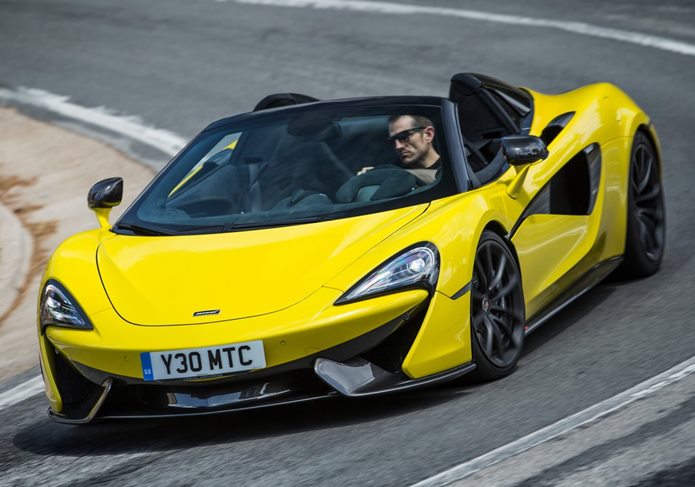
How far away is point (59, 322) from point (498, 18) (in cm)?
1268

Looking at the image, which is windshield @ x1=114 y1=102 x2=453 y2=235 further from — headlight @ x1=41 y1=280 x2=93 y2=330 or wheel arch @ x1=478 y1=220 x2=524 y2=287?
headlight @ x1=41 y1=280 x2=93 y2=330

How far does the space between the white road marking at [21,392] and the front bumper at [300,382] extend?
4.37 ft

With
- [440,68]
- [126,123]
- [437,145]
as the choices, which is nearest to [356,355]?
[437,145]

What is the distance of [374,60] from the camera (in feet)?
51.0

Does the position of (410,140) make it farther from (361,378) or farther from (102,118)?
(102,118)

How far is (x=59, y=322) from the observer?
17.9ft

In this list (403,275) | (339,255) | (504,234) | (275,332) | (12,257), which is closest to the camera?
(275,332)

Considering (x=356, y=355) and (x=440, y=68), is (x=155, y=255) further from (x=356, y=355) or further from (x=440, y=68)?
(x=440, y=68)

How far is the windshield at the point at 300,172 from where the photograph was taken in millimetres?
6008

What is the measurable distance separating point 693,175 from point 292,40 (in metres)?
8.23

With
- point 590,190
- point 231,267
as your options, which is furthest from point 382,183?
point 590,190

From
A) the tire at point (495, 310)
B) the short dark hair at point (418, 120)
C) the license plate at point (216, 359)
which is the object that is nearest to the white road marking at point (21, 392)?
the license plate at point (216, 359)

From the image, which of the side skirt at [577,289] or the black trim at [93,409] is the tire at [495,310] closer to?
the side skirt at [577,289]

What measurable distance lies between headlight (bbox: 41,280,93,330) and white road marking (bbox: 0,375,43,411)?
0.94 m
